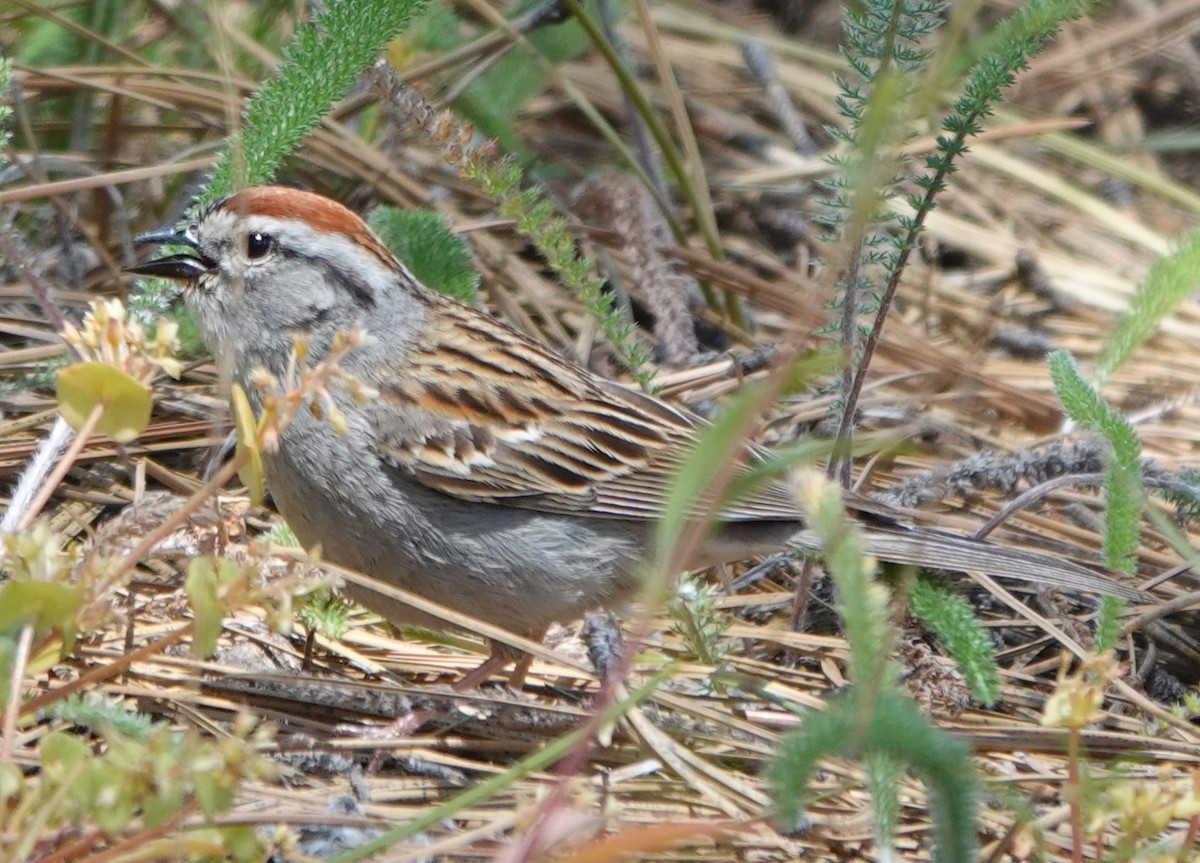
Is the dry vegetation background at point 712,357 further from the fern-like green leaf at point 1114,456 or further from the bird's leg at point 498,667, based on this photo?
the fern-like green leaf at point 1114,456

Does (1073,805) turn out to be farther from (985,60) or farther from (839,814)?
(985,60)

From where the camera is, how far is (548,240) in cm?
373

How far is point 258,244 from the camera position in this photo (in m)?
3.53

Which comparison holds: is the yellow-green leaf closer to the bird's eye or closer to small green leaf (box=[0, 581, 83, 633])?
small green leaf (box=[0, 581, 83, 633])

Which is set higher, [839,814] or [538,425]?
[538,425]

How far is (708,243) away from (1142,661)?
1.77 metres

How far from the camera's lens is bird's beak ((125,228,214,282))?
3387 millimetres

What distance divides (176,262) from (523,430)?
827mm

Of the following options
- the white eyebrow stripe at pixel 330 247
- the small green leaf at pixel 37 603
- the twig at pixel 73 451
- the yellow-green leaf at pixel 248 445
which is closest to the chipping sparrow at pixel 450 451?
the white eyebrow stripe at pixel 330 247

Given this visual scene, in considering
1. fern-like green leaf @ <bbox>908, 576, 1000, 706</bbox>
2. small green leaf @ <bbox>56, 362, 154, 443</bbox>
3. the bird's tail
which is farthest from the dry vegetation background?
small green leaf @ <bbox>56, 362, 154, 443</bbox>

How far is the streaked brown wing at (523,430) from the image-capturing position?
11.1 feet

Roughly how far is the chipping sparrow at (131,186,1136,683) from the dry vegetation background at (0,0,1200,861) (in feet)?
0.71

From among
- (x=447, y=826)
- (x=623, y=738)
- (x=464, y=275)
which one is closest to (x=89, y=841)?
(x=447, y=826)

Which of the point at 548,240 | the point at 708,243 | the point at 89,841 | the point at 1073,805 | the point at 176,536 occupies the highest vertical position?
the point at 708,243
